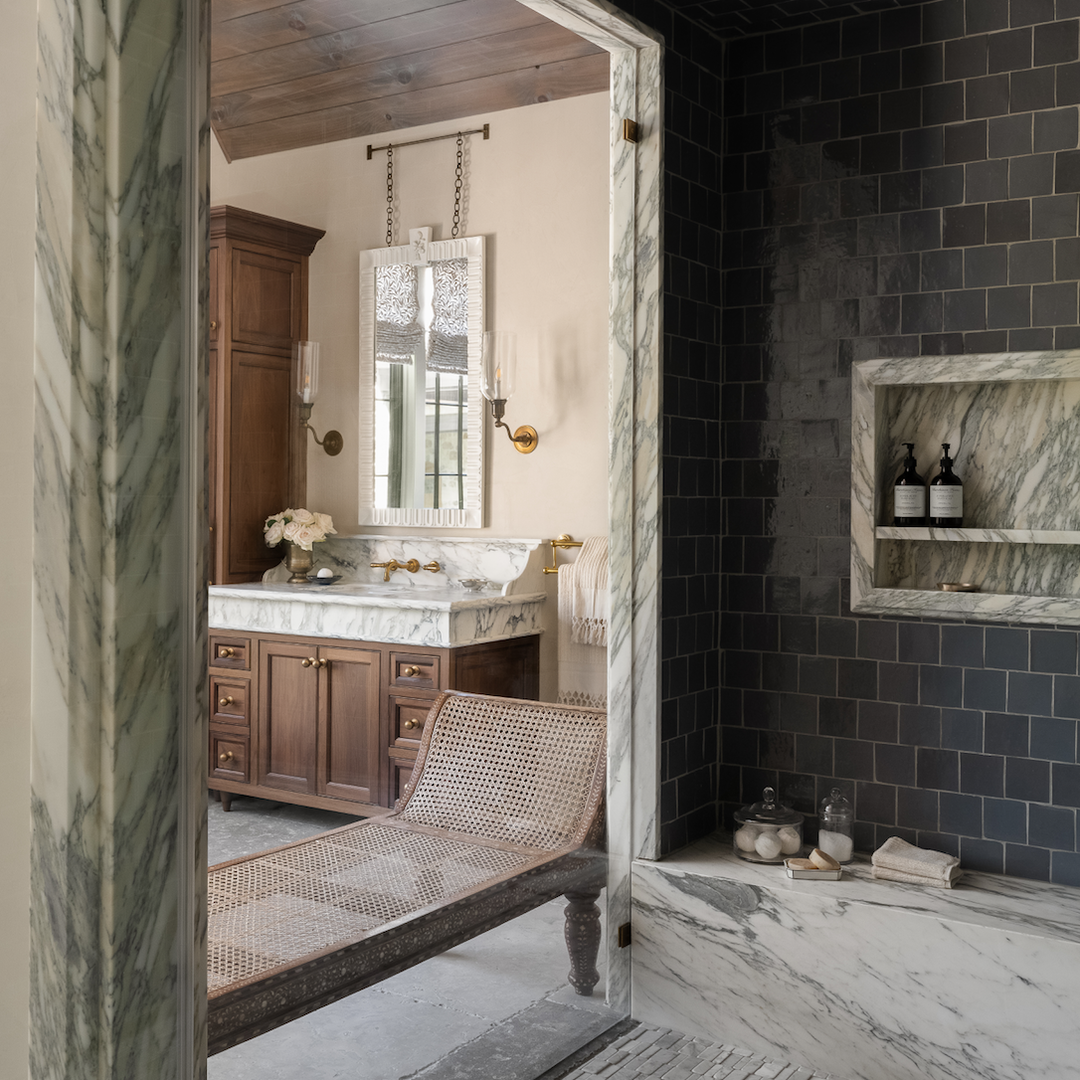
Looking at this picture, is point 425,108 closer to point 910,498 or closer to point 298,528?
point 298,528

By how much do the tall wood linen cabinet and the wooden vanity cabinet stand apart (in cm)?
19

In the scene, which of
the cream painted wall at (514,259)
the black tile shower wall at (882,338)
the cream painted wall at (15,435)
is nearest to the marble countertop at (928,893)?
the black tile shower wall at (882,338)

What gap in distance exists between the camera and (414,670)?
2.42 m

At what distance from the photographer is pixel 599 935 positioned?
10.2 ft

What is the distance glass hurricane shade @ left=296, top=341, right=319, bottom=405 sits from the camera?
2158 millimetres

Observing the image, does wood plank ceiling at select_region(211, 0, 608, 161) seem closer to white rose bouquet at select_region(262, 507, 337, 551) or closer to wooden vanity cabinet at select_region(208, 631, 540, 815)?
white rose bouquet at select_region(262, 507, 337, 551)

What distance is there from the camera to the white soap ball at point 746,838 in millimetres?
3186

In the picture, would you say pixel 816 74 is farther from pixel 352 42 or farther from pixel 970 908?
pixel 970 908

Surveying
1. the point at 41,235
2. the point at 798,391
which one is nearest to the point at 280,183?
the point at 41,235

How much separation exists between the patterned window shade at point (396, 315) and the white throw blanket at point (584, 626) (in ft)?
2.36

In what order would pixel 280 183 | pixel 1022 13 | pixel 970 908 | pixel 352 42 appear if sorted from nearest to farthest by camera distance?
pixel 280 183 → pixel 352 42 → pixel 970 908 → pixel 1022 13

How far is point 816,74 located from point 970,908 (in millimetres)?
2357

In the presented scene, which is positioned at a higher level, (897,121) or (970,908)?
(897,121)

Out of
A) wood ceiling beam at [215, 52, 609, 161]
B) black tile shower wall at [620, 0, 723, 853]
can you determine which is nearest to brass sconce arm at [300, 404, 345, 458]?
Result: wood ceiling beam at [215, 52, 609, 161]
